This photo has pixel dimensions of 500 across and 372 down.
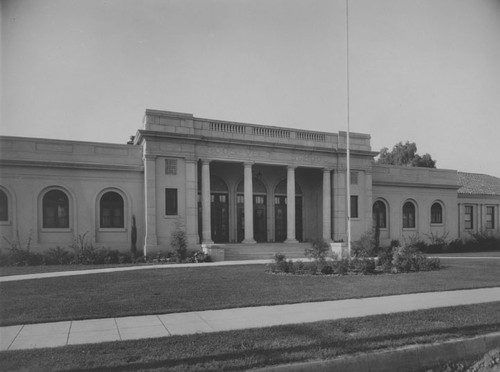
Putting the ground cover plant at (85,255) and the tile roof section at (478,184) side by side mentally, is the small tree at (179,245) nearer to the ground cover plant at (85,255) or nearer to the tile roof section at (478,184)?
the ground cover plant at (85,255)

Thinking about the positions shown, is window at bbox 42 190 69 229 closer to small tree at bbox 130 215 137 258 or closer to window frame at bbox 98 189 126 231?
window frame at bbox 98 189 126 231

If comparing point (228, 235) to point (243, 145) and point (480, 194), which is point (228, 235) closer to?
point (243, 145)

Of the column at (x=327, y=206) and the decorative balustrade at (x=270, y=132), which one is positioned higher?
the decorative balustrade at (x=270, y=132)

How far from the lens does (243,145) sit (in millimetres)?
25047

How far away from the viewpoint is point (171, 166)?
2330 centimetres

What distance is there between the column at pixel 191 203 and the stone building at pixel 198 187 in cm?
6

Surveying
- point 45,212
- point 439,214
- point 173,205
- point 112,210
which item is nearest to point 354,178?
point 439,214

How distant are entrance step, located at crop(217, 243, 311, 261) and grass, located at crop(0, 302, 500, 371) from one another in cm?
1565

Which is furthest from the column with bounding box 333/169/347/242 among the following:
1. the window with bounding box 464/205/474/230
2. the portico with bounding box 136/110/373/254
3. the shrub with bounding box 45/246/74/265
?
the shrub with bounding box 45/246/74/265

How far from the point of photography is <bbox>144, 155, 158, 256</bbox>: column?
73.8 ft

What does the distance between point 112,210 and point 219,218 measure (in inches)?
275

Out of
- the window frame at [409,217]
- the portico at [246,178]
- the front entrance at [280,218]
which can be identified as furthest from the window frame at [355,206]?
the window frame at [409,217]

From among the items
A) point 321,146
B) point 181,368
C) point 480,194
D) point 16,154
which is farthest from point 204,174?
point 480,194

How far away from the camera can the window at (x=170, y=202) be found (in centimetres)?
2320
